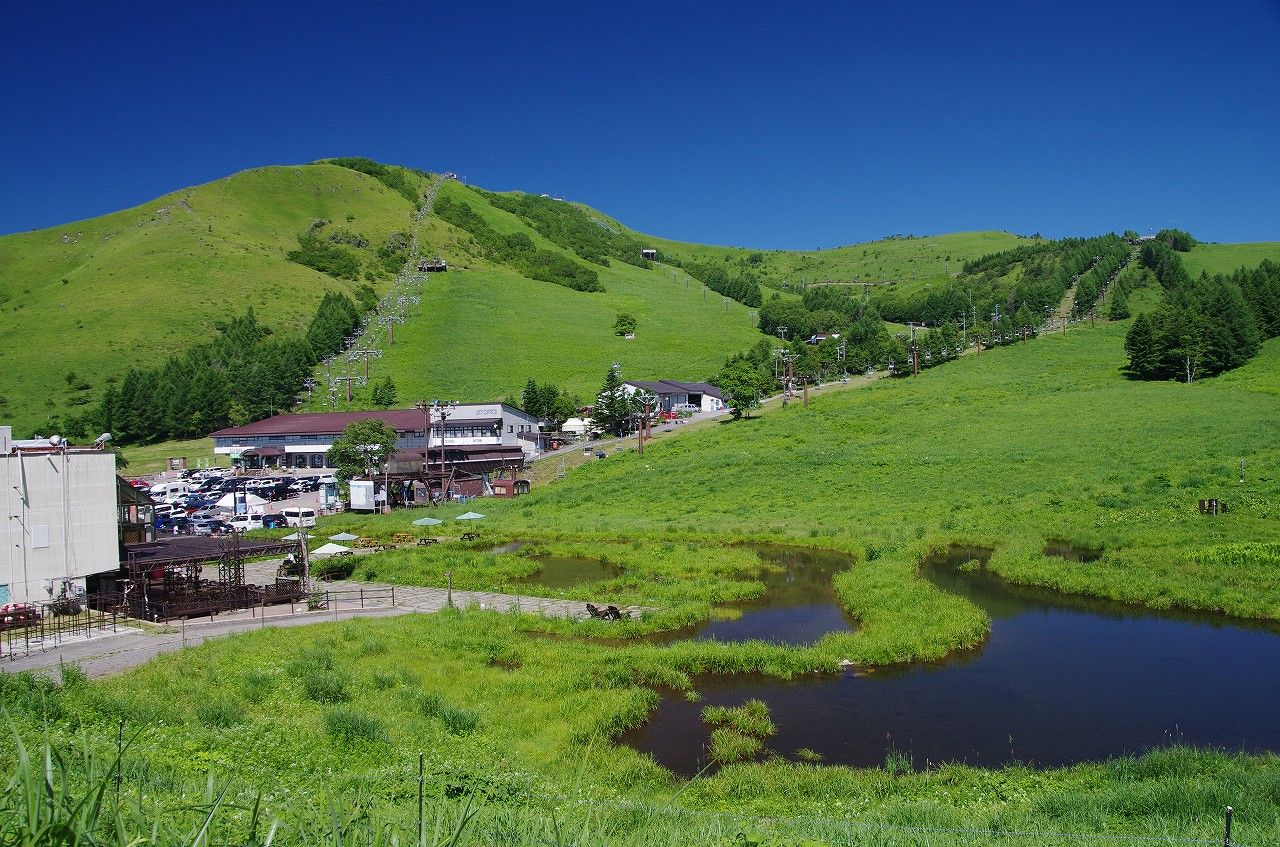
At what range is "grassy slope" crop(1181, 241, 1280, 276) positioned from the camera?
152 meters

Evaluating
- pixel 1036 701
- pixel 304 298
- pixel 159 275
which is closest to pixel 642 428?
pixel 1036 701

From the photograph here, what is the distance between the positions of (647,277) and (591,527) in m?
158

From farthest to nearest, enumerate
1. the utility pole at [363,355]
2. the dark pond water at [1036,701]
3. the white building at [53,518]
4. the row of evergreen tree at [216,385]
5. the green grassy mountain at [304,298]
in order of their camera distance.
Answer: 1. the utility pole at [363,355]
2. the green grassy mountain at [304,298]
3. the row of evergreen tree at [216,385]
4. the white building at [53,518]
5. the dark pond water at [1036,701]

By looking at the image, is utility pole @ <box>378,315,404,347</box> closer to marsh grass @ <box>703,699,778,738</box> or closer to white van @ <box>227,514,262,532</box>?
white van @ <box>227,514,262,532</box>

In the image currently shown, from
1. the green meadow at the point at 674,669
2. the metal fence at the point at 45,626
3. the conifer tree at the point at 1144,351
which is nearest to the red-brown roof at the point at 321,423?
the green meadow at the point at 674,669

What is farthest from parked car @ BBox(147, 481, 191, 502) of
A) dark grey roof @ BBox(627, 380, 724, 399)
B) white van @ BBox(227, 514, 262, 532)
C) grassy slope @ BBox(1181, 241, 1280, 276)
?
grassy slope @ BBox(1181, 241, 1280, 276)

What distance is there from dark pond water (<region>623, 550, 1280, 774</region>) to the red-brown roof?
218 feet

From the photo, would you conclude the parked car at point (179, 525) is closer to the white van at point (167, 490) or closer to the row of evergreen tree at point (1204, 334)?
the white van at point (167, 490)

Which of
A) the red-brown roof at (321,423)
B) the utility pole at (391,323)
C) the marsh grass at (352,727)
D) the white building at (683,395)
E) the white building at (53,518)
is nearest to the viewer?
the marsh grass at (352,727)

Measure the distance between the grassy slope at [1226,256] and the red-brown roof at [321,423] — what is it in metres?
143

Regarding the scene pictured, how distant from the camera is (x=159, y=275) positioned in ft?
429

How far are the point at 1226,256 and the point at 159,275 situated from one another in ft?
642

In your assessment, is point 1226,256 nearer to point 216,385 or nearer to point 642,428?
point 642,428

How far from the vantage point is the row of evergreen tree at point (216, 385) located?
290 feet
